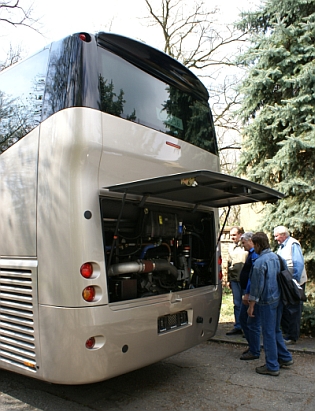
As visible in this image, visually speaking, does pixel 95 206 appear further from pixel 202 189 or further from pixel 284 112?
pixel 284 112

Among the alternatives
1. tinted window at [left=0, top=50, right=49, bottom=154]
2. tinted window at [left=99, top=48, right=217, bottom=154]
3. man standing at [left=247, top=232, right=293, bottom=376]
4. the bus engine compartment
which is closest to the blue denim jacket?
man standing at [left=247, top=232, right=293, bottom=376]

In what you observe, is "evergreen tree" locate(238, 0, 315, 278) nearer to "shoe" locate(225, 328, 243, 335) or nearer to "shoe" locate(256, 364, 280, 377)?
"shoe" locate(225, 328, 243, 335)

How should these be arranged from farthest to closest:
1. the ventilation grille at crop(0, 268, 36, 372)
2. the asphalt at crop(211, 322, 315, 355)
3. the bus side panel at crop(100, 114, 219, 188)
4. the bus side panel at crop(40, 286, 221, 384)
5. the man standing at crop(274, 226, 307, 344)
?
the asphalt at crop(211, 322, 315, 355) → the man standing at crop(274, 226, 307, 344) → the bus side panel at crop(100, 114, 219, 188) → the ventilation grille at crop(0, 268, 36, 372) → the bus side panel at crop(40, 286, 221, 384)

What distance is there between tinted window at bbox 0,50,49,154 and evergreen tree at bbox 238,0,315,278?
17.5 ft

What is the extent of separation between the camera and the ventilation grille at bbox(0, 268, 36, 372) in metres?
3.75

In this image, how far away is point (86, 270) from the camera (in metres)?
3.60

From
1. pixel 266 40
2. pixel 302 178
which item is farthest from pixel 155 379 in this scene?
pixel 266 40

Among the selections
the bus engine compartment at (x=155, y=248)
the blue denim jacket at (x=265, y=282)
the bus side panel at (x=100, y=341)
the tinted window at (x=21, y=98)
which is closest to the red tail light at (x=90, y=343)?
the bus side panel at (x=100, y=341)

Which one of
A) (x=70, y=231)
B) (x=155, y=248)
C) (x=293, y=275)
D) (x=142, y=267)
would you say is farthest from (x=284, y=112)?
(x=70, y=231)

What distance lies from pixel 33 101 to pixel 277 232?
156 inches

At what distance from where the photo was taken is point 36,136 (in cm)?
390

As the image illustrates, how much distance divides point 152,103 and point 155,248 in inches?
65.2

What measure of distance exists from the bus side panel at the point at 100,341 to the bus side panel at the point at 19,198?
2.28 feet

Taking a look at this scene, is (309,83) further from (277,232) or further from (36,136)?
(36,136)
